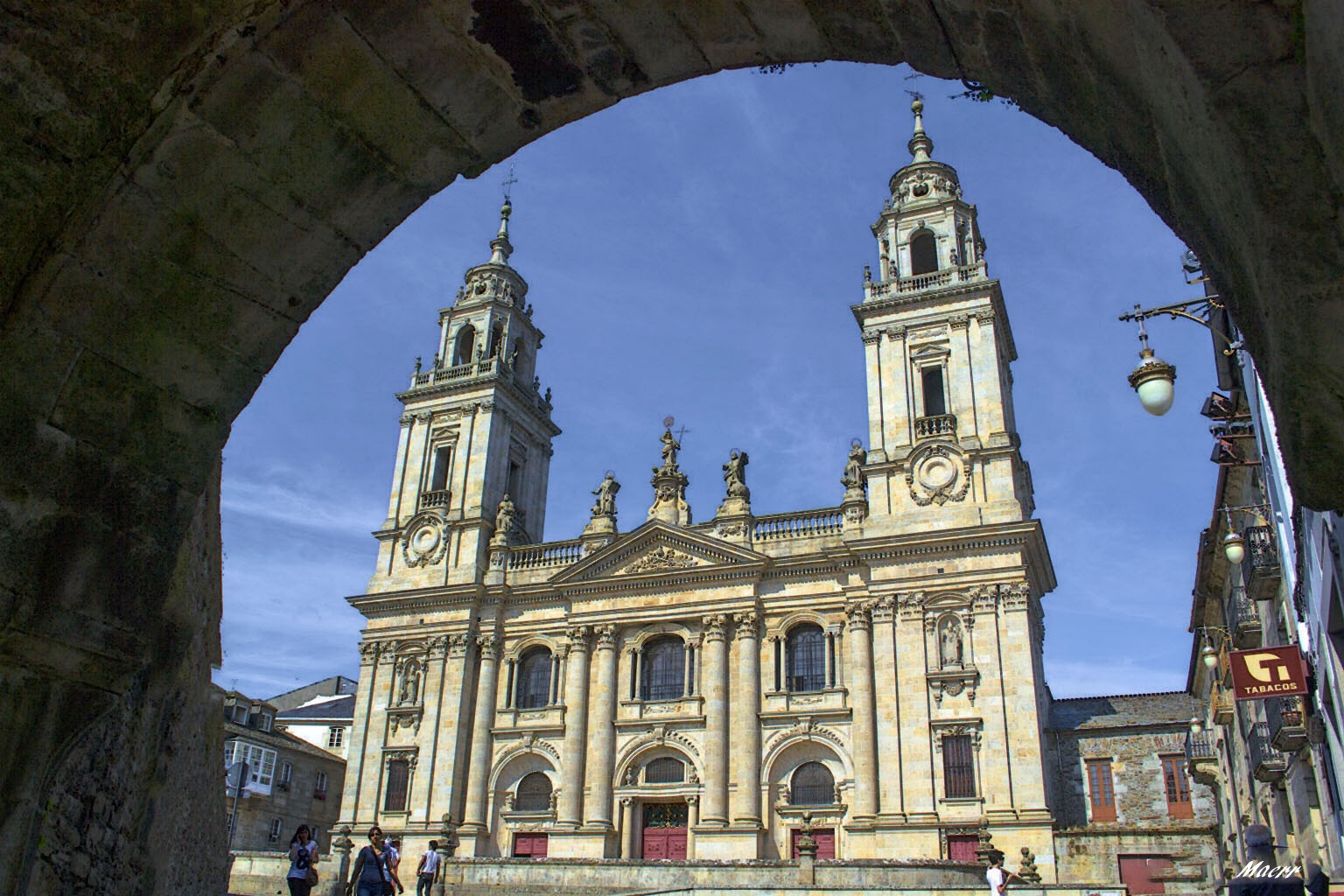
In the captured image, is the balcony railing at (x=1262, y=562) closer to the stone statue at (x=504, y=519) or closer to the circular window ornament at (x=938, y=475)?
the circular window ornament at (x=938, y=475)

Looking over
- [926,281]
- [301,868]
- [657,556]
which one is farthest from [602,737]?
[301,868]

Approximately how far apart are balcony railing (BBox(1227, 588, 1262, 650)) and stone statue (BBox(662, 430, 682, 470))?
1960 centimetres

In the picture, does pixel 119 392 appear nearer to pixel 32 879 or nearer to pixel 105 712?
pixel 105 712

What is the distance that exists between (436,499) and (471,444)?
2550 mm

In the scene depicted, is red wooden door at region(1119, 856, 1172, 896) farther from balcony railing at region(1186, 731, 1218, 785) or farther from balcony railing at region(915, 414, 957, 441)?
balcony railing at region(915, 414, 957, 441)

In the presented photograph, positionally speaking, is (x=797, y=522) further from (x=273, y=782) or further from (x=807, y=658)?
(x=273, y=782)

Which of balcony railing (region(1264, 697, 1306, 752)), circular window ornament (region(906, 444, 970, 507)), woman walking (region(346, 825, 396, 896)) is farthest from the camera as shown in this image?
circular window ornament (region(906, 444, 970, 507))

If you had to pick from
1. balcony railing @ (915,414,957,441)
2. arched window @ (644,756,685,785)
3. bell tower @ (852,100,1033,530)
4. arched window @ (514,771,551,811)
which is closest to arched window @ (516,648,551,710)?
arched window @ (514,771,551,811)

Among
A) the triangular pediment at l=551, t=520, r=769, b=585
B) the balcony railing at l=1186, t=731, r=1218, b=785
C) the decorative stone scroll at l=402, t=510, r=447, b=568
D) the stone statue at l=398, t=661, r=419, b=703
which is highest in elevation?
the decorative stone scroll at l=402, t=510, r=447, b=568

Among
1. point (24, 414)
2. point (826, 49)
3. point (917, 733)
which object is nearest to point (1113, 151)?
point (826, 49)

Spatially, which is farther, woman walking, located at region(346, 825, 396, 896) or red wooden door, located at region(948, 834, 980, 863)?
red wooden door, located at region(948, 834, 980, 863)

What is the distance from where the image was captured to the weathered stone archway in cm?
338

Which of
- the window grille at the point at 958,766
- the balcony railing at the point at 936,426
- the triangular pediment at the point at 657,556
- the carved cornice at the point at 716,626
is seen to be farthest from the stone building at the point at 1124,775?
the triangular pediment at the point at 657,556

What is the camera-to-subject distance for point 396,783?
3600cm
